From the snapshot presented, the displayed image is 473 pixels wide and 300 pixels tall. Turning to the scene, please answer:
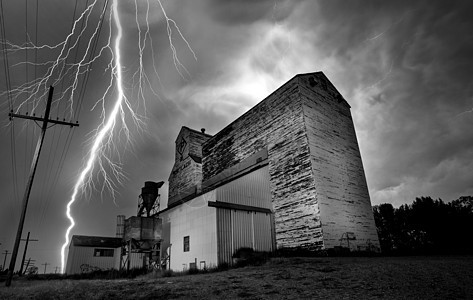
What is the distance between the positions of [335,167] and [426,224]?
1229 inches

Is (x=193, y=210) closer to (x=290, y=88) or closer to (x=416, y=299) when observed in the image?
(x=290, y=88)

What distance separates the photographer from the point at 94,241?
1234 inches

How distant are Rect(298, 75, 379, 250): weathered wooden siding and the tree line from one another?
687 inches

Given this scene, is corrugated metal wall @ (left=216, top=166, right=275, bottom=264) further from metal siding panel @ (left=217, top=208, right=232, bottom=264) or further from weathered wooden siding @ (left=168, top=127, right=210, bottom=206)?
weathered wooden siding @ (left=168, top=127, right=210, bottom=206)

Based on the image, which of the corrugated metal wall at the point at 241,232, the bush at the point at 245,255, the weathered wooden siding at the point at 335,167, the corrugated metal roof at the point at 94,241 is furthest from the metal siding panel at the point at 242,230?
the corrugated metal roof at the point at 94,241

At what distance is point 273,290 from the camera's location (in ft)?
23.0

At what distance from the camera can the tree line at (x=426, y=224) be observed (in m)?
33.2

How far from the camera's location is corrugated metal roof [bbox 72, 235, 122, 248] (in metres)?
30.4

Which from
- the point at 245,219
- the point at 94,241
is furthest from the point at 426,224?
the point at 94,241

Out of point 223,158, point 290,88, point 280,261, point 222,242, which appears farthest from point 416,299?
→ point 223,158

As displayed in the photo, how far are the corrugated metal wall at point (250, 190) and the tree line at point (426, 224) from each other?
786 inches

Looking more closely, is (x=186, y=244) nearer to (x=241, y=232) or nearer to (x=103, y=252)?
(x=241, y=232)

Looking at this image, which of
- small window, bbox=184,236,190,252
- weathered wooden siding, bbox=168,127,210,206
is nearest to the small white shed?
weathered wooden siding, bbox=168,127,210,206

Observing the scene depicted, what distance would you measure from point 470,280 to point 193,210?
15353mm
